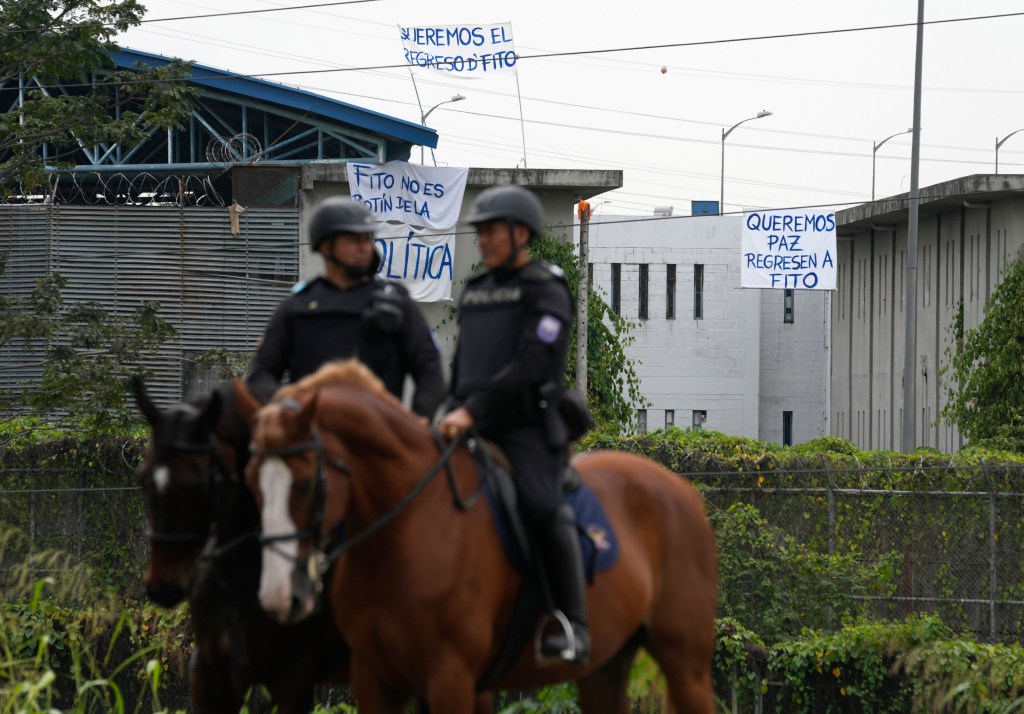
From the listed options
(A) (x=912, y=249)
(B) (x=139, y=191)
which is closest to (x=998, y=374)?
(A) (x=912, y=249)

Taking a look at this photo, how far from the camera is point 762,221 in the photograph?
28562 mm

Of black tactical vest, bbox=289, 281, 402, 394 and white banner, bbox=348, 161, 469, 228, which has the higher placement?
white banner, bbox=348, 161, 469, 228

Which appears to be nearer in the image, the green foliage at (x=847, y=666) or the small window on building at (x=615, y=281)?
the green foliage at (x=847, y=666)

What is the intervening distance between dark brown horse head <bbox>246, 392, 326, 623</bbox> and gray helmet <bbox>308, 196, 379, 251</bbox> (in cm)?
160

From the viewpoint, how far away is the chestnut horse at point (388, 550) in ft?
16.1

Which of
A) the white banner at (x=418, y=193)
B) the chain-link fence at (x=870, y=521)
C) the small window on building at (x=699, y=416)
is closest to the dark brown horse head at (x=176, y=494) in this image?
the chain-link fence at (x=870, y=521)

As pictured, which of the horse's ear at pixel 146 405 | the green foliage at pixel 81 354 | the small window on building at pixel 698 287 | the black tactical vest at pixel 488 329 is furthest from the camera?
the small window on building at pixel 698 287

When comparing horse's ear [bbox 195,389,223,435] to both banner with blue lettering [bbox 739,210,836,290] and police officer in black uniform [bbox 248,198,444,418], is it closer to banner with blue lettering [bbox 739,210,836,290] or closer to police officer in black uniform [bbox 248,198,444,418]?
police officer in black uniform [bbox 248,198,444,418]

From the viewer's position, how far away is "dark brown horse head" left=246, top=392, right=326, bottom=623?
4.83m

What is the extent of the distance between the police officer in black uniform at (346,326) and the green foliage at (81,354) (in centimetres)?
857

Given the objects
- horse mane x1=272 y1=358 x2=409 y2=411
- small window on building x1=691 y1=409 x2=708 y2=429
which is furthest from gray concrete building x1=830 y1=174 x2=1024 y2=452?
horse mane x1=272 y1=358 x2=409 y2=411

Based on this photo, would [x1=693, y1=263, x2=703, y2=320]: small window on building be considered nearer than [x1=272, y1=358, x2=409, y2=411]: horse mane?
No

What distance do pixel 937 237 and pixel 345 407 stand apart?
3086cm

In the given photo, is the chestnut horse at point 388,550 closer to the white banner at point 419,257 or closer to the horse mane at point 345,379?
the horse mane at point 345,379
